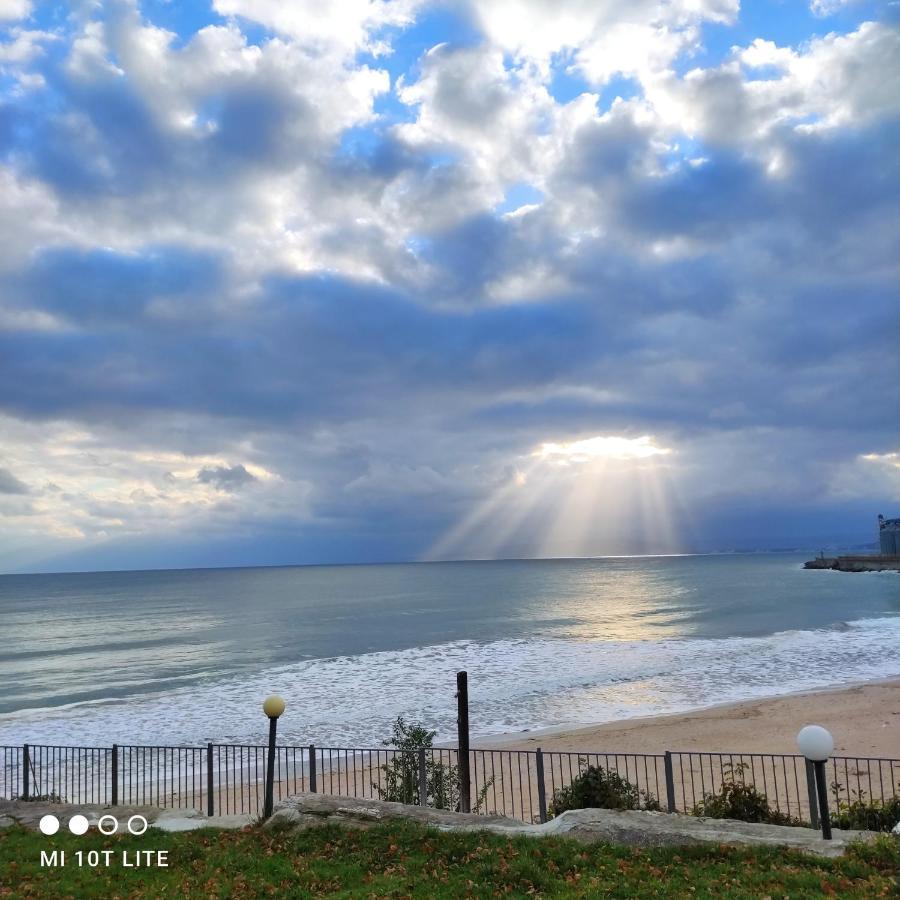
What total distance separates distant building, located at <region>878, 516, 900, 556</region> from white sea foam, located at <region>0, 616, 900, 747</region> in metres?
153

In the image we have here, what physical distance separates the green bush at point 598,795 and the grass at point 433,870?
3848mm

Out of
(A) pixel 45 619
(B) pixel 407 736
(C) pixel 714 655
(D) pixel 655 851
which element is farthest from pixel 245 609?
(D) pixel 655 851

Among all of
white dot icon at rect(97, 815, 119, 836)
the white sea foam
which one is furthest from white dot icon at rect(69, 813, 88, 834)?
the white sea foam

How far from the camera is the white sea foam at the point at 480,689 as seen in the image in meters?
29.4

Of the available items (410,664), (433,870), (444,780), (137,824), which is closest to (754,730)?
(444,780)

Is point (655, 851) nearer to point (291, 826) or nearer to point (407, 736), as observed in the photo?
point (291, 826)

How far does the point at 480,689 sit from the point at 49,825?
2610cm

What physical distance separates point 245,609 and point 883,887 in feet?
313

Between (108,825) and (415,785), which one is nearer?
(108,825)

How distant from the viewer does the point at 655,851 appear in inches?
385

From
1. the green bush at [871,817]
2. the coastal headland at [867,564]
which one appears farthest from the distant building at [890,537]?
the green bush at [871,817]

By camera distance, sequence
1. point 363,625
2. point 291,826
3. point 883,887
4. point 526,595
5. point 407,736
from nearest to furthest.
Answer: point 883,887 → point 291,826 → point 407,736 → point 363,625 → point 526,595

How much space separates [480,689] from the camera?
36406 millimetres

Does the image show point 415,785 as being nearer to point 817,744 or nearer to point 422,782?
point 422,782
